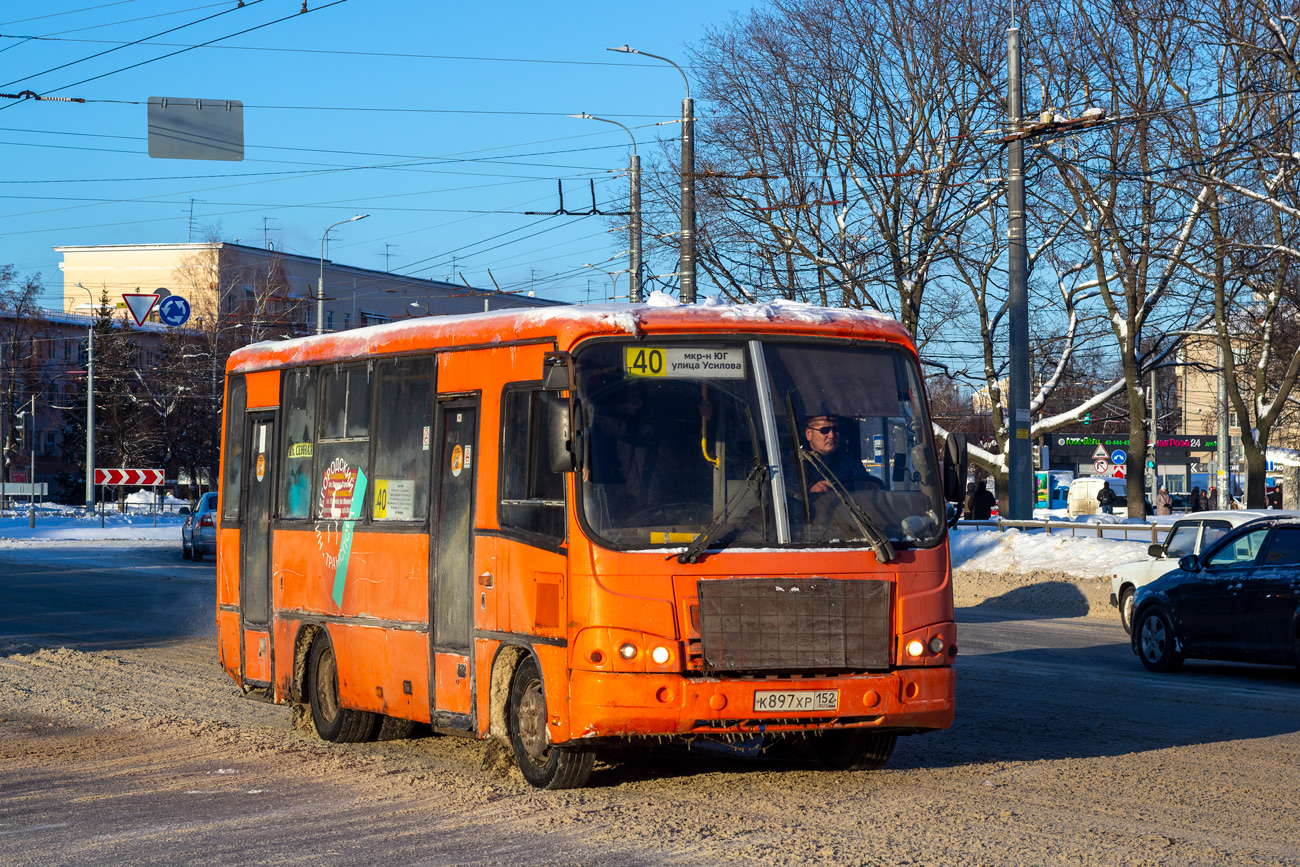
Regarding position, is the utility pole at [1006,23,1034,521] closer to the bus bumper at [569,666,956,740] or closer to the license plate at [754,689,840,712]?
the bus bumper at [569,666,956,740]

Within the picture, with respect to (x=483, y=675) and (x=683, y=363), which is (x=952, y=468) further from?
(x=483, y=675)

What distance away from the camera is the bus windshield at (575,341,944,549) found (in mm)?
8062

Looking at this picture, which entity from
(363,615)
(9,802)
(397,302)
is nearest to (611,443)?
(363,615)

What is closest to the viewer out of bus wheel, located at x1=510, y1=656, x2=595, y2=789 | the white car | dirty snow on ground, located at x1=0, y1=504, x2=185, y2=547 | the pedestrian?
bus wheel, located at x1=510, y1=656, x2=595, y2=789

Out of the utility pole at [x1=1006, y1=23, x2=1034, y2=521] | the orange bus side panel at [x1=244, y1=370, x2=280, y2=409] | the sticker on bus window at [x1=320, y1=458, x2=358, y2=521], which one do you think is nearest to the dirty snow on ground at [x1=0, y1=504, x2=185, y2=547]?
the utility pole at [x1=1006, y1=23, x2=1034, y2=521]

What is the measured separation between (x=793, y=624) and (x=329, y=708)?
13.0ft

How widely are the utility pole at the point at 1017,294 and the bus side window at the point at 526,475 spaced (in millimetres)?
16855

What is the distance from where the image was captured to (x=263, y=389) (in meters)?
11.9

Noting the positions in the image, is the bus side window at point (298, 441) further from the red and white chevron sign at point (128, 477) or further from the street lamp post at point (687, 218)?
the red and white chevron sign at point (128, 477)

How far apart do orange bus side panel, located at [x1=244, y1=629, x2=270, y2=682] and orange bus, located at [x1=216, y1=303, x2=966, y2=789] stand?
2086 mm

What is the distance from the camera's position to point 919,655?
27.1ft

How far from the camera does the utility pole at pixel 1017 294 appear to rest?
2427 cm

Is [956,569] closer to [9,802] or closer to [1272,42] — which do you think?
[1272,42]

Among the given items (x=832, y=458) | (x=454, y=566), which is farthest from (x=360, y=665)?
(x=832, y=458)
